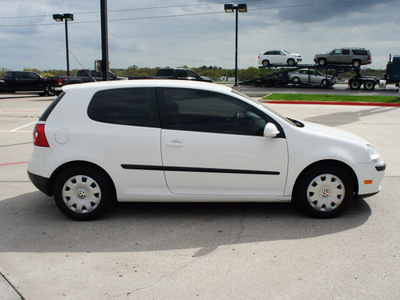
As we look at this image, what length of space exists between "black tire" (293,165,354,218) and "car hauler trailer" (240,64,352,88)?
2868 cm

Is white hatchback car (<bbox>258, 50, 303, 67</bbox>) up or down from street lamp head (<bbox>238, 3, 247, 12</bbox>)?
down

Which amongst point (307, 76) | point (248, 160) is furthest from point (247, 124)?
point (307, 76)

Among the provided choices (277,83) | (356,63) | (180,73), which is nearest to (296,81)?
(277,83)

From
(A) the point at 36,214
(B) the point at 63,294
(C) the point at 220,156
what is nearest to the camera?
(B) the point at 63,294

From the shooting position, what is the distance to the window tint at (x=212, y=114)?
4.61 m

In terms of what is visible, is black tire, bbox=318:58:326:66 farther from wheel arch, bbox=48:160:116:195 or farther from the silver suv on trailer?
wheel arch, bbox=48:160:116:195

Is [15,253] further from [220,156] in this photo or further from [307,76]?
[307,76]

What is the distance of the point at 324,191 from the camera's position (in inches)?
185

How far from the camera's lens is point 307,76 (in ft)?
108

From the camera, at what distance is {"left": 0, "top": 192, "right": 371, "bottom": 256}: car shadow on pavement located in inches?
163

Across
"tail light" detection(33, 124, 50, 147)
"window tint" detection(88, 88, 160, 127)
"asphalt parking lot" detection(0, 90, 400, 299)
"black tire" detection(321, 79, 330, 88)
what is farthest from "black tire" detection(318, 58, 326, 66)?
"tail light" detection(33, 124, 50, 147)

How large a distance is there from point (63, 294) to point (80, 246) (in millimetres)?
905

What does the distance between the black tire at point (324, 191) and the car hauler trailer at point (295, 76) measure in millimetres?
28678

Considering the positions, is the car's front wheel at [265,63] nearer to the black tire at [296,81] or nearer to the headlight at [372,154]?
the black tire at [296,81]
